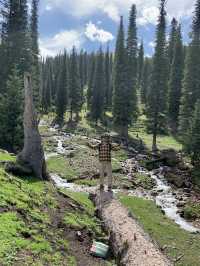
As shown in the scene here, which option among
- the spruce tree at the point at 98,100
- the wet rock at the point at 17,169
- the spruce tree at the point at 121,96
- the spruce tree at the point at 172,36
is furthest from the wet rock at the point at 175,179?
the spruce tree at the point at 172,36

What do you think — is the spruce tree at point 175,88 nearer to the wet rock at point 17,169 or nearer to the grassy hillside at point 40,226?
the wet rock at point 17,169

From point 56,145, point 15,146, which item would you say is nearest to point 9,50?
point 56,145

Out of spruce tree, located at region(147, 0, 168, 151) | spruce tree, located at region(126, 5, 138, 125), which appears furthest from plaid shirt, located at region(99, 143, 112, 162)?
spruce tree, located at region(126, 5, 138, 125)

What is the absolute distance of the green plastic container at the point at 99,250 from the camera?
1450 cm

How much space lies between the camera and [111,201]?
20.3 meters

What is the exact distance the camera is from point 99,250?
14648 mm

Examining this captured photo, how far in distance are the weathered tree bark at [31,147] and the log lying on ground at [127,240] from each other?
419 centimetres

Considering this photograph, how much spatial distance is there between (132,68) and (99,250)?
56.8m

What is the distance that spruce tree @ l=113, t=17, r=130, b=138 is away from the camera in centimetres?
6519

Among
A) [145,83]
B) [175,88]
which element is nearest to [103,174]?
[175,88]

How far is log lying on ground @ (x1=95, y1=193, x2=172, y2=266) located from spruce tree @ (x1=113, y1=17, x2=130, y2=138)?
45.5 m

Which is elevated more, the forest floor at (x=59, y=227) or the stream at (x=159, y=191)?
the forest floor at (x=59, y=227)

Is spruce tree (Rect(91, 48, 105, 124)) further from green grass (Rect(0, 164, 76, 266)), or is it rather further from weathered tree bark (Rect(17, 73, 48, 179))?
green grass (Rect(0, 164, 76, 266))

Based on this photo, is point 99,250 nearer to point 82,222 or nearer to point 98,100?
point 82,222
